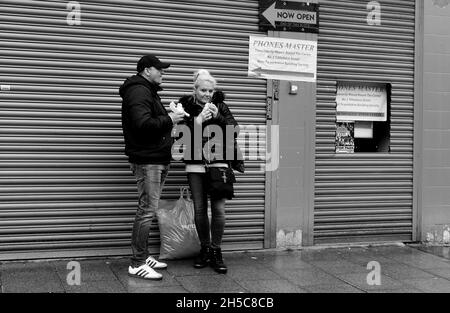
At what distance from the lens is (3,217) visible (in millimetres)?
6098

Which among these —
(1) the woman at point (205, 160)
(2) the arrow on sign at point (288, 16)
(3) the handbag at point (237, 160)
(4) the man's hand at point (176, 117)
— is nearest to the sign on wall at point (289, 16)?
(2) the arrow on sign at point (288, 16)

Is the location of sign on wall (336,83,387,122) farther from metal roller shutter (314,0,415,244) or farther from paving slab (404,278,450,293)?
paving slab (404,278,450,293)

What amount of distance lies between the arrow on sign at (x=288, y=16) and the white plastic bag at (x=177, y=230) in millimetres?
2466

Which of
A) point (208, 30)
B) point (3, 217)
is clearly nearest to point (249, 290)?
point (3, 217)

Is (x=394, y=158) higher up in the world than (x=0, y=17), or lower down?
lower down

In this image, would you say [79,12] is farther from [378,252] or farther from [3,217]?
[378,252]

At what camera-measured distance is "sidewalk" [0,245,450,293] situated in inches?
215

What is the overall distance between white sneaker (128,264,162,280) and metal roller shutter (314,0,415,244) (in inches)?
99.9

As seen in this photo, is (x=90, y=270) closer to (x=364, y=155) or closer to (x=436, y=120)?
(x=364, y=155)

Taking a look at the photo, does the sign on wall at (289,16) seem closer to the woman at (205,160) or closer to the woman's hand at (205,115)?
the woman at (205,160)

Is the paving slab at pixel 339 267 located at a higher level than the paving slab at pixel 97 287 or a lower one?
lower

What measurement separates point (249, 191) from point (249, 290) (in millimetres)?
1813

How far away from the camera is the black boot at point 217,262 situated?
238 inches

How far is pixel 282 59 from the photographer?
7.20 m
